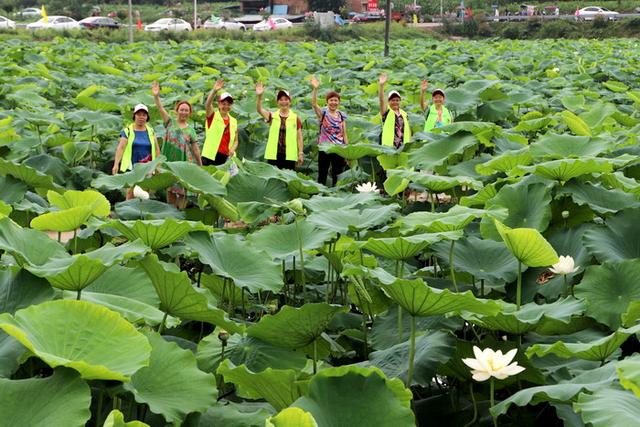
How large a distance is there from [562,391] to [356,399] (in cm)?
48

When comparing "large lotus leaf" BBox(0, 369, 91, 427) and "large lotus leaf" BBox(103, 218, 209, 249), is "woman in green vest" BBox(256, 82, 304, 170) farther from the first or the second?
"large lotus leaf" BBox(0, 369, 91, 427)

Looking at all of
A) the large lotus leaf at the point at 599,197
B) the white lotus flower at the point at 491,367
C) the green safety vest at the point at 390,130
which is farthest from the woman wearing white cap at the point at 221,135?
the white lotus flower at the point at 491,367

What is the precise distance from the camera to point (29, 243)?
2846mm

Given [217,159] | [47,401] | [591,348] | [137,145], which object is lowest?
[217,159]

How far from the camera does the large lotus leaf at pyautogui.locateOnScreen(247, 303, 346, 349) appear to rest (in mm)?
2602

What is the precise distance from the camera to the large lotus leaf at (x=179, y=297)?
8.33ft

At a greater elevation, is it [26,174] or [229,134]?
[26,174]

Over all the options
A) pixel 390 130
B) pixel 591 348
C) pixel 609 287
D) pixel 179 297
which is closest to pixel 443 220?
pixel 609 287

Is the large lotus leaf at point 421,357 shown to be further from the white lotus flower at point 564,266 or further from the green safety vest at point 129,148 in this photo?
the green safety vest at point 129,148

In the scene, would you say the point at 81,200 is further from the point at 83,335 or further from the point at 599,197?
the point at 599,197

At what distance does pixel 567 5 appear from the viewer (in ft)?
170

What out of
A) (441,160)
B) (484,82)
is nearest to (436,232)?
(441,160)

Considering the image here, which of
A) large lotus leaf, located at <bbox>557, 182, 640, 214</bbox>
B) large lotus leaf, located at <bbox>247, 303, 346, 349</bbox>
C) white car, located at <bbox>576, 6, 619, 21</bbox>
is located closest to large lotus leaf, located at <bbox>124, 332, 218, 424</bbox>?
large lotus leaf, located at <bbox>247, 303, 346, 349</bbox>

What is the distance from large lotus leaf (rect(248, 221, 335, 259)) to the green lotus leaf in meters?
0.78
